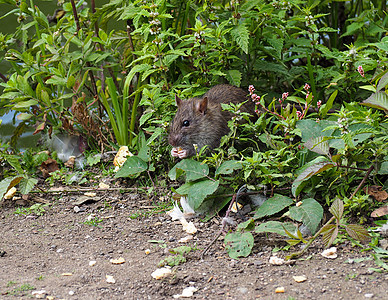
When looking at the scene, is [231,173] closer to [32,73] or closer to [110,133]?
[110,133]

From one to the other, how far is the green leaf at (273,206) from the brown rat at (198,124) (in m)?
0.89

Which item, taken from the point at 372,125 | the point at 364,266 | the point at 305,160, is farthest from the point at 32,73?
the point at 364,266

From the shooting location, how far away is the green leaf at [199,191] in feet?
11.2

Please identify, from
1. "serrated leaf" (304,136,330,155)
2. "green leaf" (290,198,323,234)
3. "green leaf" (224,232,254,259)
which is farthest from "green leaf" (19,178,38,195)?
"serrated leaf" (304,136,330,155)

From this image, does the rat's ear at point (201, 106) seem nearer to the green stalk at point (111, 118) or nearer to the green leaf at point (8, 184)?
the green stalk at point (111, 118)

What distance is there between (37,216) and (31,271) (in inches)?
39.1

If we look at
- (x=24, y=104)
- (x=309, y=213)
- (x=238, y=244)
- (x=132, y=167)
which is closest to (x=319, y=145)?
(x=309, y=213)

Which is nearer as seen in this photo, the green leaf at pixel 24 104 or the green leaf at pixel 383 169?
the green leaf at pixel 383 169

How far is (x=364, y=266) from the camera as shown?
2.74 meters

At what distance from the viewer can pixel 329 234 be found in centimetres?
287

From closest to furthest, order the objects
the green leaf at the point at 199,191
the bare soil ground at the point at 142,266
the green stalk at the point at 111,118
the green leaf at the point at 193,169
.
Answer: the bare soil ground at the point at 142,266 < the green leaf at the point at 199,191 < the green leaf at the point at 193,169 < the green stalk at the point at 111,118

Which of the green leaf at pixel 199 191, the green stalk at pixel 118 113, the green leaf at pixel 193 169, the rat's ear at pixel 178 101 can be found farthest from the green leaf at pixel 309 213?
the green stalk at pixel 118 113

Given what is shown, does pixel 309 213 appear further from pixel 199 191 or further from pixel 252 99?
pixel 252 99

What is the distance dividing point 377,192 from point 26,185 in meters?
2.67
